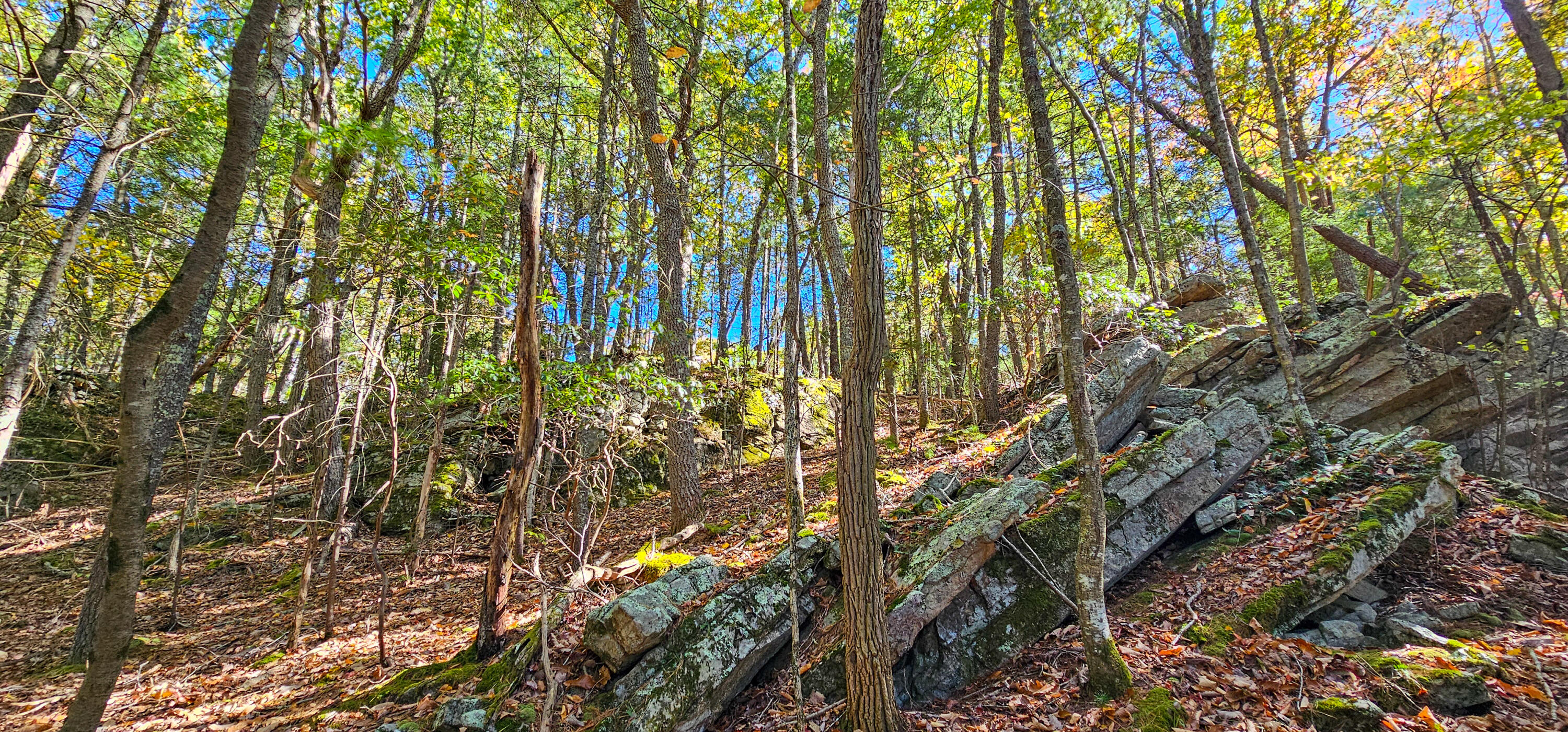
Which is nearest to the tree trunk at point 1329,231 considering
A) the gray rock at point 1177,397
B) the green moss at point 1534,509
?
the gray rock at point 1177,397

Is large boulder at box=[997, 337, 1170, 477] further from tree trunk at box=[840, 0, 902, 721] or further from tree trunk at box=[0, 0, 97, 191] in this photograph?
tree trunk at box=[0, 0, 97, 191]

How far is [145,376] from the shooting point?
3166mm

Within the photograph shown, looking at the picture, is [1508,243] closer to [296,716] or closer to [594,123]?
[296,716]

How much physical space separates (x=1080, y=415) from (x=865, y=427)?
1954mm

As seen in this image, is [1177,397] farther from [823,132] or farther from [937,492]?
[823,132]

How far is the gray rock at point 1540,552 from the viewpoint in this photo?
532cm

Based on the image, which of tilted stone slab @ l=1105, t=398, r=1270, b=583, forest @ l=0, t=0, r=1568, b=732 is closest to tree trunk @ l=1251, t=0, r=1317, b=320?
forest @ l=0, t=0, r=1568, b=732

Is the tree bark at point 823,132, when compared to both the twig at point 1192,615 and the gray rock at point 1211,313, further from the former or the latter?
the gray rock at point 1211,313

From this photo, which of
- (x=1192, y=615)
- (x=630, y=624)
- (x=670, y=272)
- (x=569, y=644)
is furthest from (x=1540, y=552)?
(x=670, y=272)

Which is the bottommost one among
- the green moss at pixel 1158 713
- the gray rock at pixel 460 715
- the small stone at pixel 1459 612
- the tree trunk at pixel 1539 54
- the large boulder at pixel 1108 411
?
the gray rock at pixel 460 715

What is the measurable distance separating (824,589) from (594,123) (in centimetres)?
1732

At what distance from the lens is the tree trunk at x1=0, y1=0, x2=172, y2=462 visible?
18.0 ft

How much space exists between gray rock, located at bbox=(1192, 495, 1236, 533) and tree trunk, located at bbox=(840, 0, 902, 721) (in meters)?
4.62

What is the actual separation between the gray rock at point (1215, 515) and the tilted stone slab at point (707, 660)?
4.68 metres
